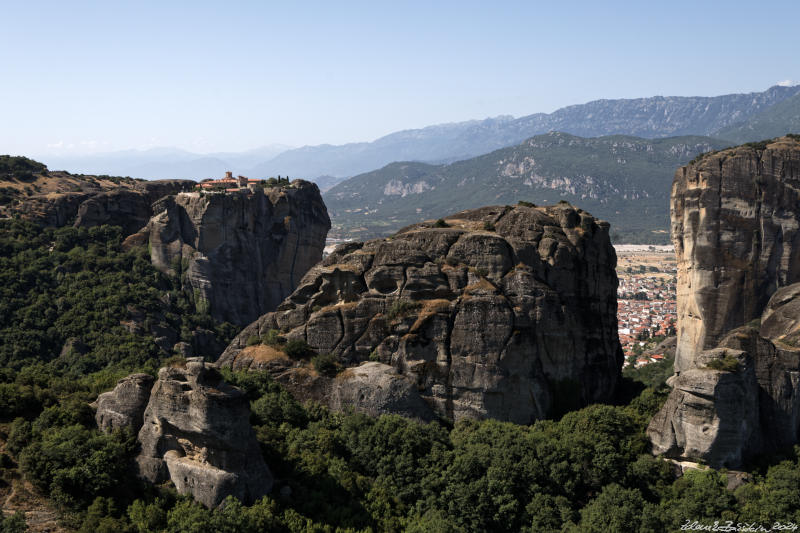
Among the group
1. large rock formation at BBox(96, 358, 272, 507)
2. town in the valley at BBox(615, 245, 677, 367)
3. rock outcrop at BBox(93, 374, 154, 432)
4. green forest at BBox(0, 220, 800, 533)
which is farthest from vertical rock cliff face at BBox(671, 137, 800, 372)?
rock outcrop at BBox(93, 374, 154, 432)

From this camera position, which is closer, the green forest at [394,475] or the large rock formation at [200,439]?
the green forest at [394,475]

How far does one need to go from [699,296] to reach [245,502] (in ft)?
142

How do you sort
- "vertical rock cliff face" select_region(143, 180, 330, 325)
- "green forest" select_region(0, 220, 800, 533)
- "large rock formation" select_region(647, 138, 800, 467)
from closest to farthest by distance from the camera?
"green forest" select_region(0, 220, 800, 533)
"large rock formation" select_region(647, 138, 800, 467)
"vertical rock cliff face" select_region(143, 180, 330, 325)

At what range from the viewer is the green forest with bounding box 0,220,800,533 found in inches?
1112

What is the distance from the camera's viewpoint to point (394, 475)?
34.3 metres

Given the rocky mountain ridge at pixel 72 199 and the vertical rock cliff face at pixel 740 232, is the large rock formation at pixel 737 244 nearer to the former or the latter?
the vertical rock cliff face at pixel 740 232

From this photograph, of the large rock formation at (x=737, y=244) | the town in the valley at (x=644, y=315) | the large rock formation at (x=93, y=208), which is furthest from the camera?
the town in the valley at (x=644, y=315)

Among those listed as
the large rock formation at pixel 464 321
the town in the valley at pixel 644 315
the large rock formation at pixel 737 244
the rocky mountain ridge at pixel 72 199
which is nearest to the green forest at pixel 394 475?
the large rock formation at pixel 464 321

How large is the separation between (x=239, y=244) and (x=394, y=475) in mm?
51708

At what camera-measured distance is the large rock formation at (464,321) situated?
3925 centimetres

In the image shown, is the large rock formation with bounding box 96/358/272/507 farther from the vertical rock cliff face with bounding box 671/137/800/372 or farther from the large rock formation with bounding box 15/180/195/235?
the large rock formation with bounding box 15/180/195/235

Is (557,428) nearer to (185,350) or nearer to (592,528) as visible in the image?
(592,528)

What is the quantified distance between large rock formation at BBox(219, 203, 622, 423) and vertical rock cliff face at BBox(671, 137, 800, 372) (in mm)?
16865

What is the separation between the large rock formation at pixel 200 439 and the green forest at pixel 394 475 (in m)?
0.76
